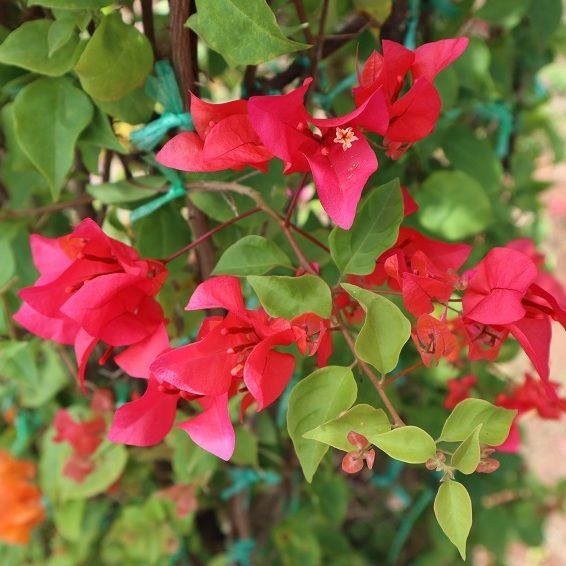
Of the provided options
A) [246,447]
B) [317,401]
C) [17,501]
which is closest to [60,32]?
[317,401]

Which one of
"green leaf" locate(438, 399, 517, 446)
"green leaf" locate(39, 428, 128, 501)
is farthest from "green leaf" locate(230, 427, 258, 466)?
"green leaf" locate(438, 399, 517, 446)

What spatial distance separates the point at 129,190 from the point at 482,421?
29cm

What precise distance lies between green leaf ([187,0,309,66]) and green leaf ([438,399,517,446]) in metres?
0.19

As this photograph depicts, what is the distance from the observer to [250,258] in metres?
0.42

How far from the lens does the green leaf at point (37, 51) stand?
428 mm

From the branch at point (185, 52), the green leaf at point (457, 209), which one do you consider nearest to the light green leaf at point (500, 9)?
the green leaf at point (457, 209)

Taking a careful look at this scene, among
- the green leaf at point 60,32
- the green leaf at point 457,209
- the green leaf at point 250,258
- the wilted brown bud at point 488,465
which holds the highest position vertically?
the green leaf at point 60,32

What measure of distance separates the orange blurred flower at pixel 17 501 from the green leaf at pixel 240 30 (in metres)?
0.58

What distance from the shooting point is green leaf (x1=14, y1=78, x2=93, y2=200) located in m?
0.46

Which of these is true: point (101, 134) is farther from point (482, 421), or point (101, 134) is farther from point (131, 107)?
point (482, 421)

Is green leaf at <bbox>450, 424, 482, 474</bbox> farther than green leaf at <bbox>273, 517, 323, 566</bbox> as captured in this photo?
No

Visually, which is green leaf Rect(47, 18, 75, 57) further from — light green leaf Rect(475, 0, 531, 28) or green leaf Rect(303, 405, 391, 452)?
light green leaf Rect(475, 0, 531, 28)

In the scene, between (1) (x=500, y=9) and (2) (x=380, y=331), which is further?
(1) (x=500, y=9)

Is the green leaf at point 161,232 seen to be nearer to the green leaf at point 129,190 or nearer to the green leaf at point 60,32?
the green leaf at point 129,190
